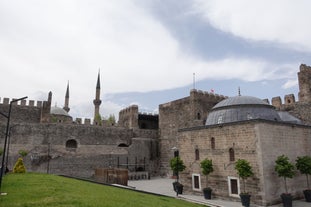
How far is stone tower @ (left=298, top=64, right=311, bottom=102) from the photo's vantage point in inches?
904

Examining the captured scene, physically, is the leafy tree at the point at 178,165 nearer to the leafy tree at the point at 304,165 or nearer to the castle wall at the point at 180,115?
the leafy tree at the point at 304,165

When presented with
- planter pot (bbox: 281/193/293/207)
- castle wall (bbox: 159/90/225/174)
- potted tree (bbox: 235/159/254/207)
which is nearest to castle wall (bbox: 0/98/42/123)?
castle wall (bbox: 159/90/225/174)

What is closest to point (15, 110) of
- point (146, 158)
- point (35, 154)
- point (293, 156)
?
point (35, 154)

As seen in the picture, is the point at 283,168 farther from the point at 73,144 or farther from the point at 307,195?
the point at 73,144

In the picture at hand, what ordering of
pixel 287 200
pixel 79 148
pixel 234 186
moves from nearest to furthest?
pixel 287 200, pixel 234 186, pixel 79 148

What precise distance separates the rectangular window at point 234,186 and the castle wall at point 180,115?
12.4 meters

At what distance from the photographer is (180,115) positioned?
29922 millimetres

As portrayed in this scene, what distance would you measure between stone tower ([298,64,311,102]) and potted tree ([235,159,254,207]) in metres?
13.4

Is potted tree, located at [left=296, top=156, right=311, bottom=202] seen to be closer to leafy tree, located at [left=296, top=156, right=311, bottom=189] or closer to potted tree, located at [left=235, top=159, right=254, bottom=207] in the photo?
leafy tree, located at [left=296, top=156, right=311, bottom=189]

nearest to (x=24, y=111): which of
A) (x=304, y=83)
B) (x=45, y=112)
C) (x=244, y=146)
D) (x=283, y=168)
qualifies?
(x=45, y=112)

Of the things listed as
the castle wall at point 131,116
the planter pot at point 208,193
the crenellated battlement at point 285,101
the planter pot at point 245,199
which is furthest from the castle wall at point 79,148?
the planter pot at point 245,199

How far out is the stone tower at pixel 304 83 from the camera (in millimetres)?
22953

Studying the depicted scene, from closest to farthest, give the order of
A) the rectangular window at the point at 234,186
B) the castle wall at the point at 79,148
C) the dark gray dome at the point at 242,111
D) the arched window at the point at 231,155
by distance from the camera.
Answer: the rectangular window at the point at 234,186, the arched window at the point at 231,155, the dark gray dome at the point at 242,111, the castle wall at the point at 79,148

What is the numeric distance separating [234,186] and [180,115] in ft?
51.7
